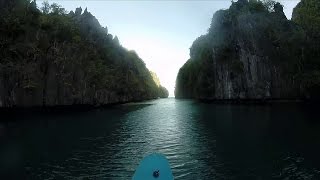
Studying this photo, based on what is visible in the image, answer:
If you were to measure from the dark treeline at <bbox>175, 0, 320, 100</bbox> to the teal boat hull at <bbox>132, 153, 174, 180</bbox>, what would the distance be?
72.9 metres

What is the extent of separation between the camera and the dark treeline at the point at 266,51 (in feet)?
265

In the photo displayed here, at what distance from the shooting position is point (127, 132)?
38562 mm

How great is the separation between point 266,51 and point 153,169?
8392cm

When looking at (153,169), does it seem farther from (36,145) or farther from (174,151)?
(36,145)

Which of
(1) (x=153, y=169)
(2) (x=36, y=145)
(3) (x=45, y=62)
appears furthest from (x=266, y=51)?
(1) (x=153, y=169)

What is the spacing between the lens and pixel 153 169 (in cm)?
1036

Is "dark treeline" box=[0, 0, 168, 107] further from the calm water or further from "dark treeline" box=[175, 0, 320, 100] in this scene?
"dark treeline" box=[175, 0, 320, 100]

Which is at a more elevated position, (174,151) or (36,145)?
(36,145)

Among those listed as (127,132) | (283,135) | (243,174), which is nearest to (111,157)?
(243,174)

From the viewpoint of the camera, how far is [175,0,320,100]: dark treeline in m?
80.8

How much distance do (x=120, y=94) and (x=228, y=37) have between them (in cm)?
4097

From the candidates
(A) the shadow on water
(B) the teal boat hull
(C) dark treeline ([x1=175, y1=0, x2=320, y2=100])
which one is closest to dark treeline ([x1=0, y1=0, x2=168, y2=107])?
(A) the shadow on water

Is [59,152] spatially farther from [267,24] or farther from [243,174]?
[267,24]

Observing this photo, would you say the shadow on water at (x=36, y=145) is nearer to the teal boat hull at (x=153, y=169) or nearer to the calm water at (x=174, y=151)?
the calm water at (x=174, y=151)
